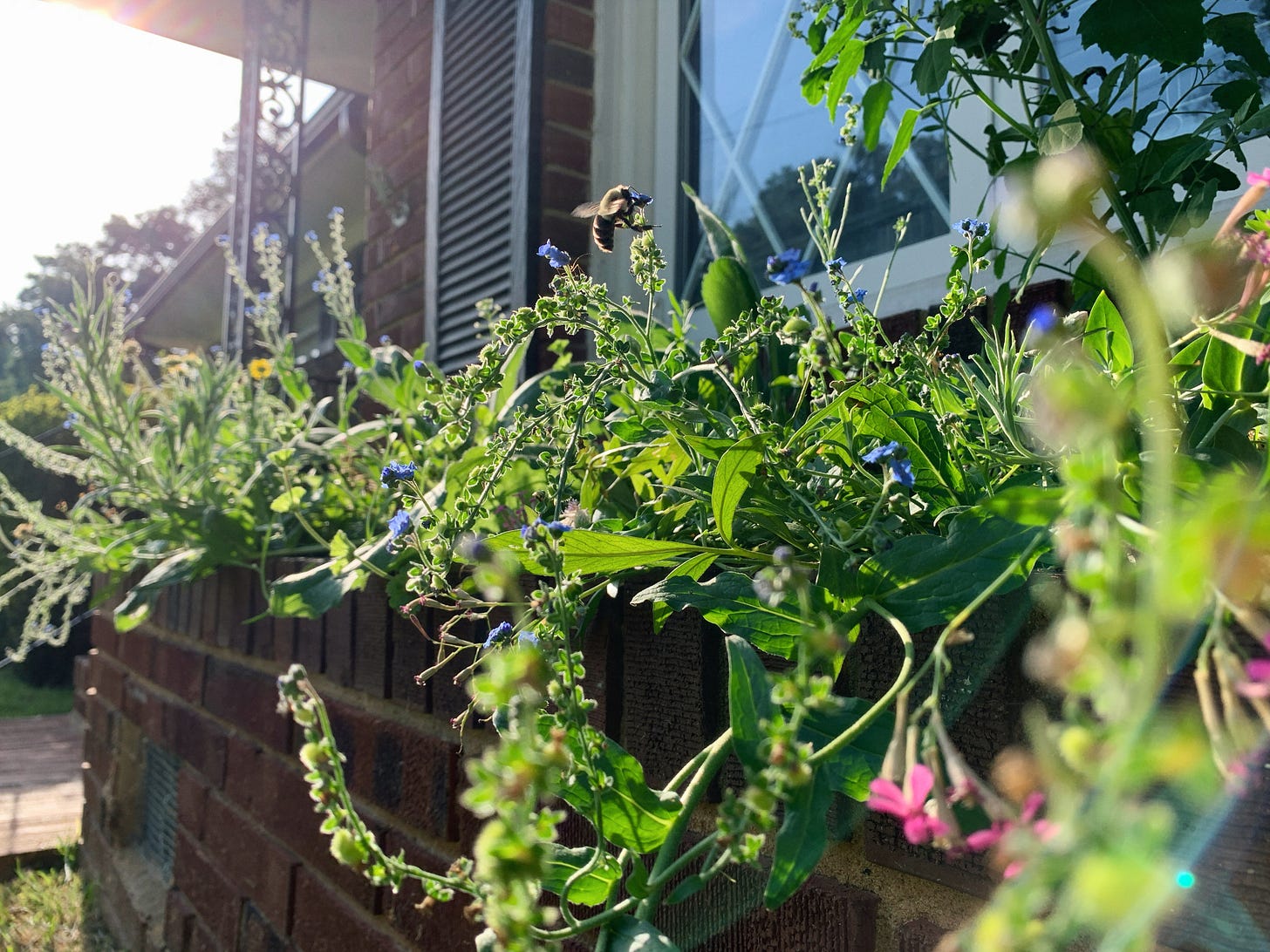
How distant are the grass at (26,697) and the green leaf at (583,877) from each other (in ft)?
28.0

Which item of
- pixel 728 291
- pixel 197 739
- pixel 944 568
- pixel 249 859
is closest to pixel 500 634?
pixel 944 568

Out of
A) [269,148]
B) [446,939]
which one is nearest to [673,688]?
[446,939]

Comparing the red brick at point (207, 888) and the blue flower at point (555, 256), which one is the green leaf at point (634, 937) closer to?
the blue flower at point (555, 256)

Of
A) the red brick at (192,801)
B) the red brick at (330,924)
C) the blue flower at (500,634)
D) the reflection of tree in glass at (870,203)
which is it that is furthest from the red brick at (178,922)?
the reflection of tree in glass at (870,203)

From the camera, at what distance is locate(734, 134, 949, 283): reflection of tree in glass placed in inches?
68.9

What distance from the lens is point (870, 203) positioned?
185 cm

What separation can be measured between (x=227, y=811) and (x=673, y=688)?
1292 mm

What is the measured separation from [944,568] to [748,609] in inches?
Result: 4.6

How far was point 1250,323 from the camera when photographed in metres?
0.44

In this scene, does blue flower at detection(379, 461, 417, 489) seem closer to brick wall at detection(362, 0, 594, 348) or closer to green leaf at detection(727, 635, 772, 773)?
green leaf at detection(727, 635, 772, 773)

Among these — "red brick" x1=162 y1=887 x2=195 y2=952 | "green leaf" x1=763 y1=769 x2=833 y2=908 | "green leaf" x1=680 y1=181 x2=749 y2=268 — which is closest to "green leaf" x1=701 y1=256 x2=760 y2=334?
"green leaf" x1=680 y1=181 x2=749 y2=268

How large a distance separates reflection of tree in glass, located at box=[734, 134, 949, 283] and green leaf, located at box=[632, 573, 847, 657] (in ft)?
4.10

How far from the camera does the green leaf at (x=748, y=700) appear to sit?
1.57ft

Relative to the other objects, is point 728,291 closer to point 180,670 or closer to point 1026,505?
point 1026,505
